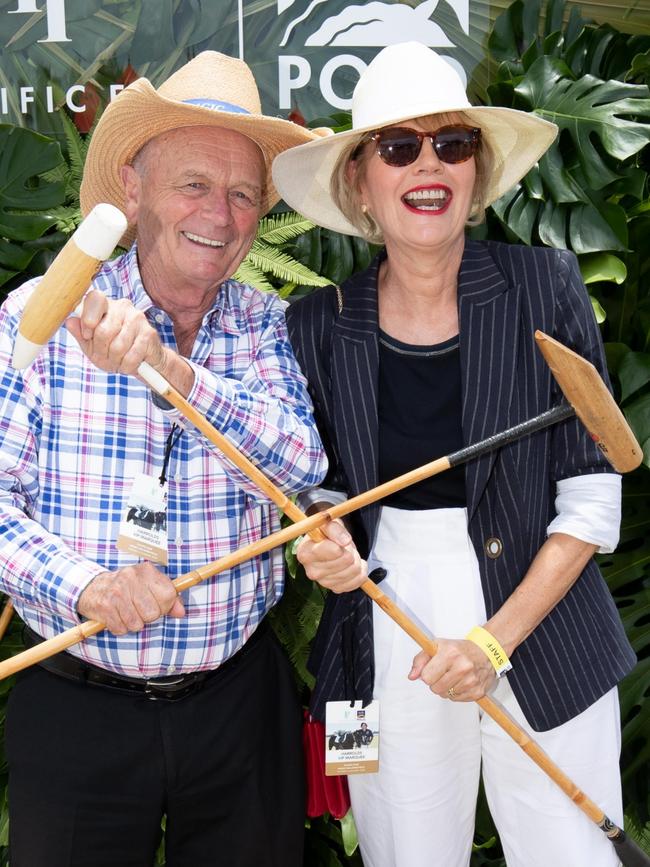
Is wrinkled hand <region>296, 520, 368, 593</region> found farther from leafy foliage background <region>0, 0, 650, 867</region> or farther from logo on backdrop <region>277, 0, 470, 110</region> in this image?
logo on backdrop <region>277, 0, 470, 110</region>

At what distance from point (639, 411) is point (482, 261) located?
961mm

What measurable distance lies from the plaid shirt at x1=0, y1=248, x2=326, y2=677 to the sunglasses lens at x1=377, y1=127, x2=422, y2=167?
1.62 feet

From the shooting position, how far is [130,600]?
1.96 meters

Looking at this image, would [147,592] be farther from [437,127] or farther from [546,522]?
[437,127]

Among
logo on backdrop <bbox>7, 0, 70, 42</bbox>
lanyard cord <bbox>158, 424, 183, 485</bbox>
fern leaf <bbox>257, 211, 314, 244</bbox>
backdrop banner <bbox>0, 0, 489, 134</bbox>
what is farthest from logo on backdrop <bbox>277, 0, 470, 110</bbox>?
lanyard cord <bbox>158, 424, 183, 485</bbox>

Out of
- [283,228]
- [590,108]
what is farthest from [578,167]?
[283,228]

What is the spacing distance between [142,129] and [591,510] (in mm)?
1251

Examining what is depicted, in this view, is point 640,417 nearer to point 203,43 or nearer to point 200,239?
point 200,239

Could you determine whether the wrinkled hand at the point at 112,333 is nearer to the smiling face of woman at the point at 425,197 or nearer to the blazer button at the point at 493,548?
the smiling face of woman at the point at 425,197

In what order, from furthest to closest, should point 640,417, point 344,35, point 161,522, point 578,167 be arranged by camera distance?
point 344,35 → point 578,167 → point 640,417 → point 161,522

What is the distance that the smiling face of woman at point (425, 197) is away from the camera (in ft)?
7.09

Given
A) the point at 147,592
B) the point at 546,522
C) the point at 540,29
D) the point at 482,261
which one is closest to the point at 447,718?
the point at 546,522

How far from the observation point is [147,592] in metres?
1.95

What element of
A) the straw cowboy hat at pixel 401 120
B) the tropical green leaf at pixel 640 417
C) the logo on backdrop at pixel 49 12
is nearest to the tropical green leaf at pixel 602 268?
the tropical green leaf at pixel 640 417
